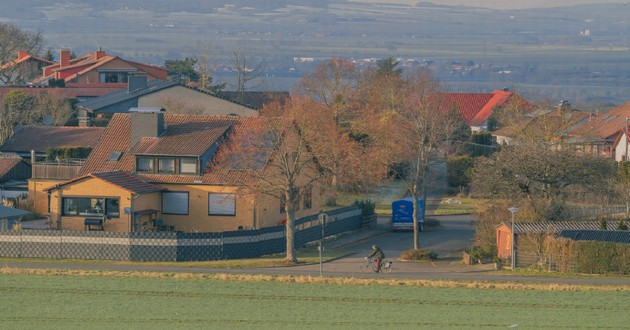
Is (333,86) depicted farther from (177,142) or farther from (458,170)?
(177,142)

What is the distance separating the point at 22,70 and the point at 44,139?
66.1 m

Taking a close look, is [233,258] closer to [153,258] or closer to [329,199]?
[153,258]

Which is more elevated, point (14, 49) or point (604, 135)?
point (14, 49)

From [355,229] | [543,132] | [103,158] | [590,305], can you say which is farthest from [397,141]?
[590,305]

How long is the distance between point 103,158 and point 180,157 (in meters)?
4.77

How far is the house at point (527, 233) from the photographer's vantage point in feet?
159

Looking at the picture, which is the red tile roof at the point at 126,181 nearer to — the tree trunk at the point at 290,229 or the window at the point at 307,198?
the tree trunk at the point at 290,229

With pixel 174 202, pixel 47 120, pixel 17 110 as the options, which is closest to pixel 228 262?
pixel 174 202

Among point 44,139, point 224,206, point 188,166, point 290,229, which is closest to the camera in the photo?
point 290,229

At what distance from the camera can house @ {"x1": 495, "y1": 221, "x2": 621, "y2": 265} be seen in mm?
48469

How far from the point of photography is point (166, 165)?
57219mm

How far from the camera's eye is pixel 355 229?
62.2m

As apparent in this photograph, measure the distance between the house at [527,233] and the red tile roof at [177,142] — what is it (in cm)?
1127

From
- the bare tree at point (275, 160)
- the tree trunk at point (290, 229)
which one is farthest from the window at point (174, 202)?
the tree trunk at point (290, 229)
